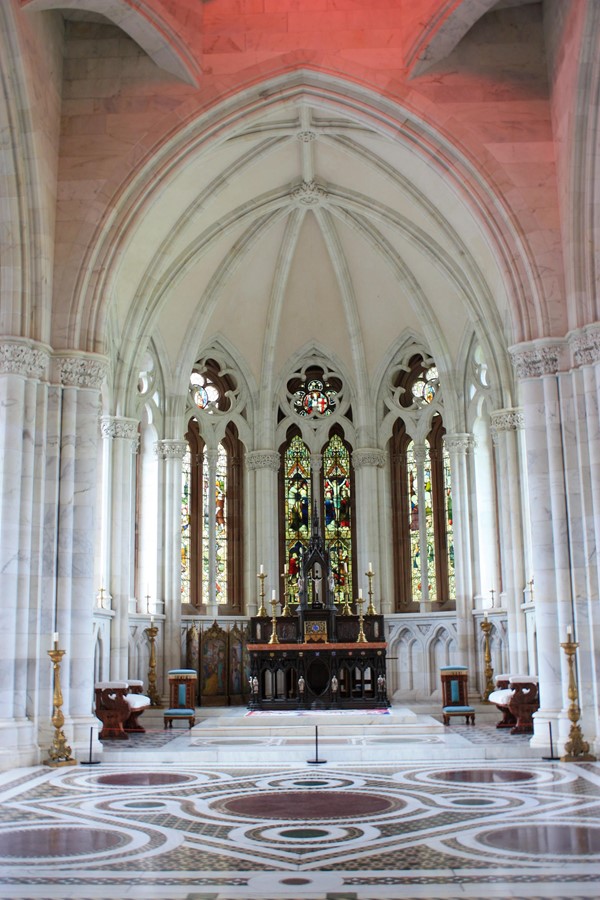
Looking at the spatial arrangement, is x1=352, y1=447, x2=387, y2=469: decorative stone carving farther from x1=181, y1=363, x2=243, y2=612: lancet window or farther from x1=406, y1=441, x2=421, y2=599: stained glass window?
x1=181, y1=363, x2=243, y2=612: lancet window

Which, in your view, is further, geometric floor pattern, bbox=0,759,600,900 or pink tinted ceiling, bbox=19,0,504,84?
pink tinted ceiling, bbox=19,0,504,84

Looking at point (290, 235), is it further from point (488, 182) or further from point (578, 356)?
point (578, 356)

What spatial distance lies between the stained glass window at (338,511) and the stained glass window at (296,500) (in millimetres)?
444

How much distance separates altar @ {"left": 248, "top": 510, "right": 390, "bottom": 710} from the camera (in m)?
18.7

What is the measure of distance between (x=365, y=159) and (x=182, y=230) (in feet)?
12.2

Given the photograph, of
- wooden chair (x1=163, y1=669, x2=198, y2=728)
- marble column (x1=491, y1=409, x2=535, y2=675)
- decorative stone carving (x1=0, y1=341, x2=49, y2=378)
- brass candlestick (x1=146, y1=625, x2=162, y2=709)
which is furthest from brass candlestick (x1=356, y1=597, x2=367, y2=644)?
decorative stone carving (x1=0, y1=341, x2=49, y2=378)

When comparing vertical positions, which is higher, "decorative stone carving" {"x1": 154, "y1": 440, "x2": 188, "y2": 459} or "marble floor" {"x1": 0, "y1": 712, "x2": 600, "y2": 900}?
"decorative stone carving" {"x1": 154, "y1": 440, "x2": 188, "y2": 459}

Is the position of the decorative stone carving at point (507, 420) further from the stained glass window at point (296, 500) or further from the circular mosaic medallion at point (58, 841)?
the circular mosaic medallion at point (58, 841)

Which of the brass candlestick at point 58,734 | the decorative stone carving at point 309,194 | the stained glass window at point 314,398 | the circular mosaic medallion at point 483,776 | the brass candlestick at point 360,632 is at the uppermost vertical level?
the decorative stone carving at point 309,194

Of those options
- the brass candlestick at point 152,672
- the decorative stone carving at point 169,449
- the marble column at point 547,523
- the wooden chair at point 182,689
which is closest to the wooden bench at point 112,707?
the wooden chair at point 182,689

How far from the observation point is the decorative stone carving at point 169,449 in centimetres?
2186

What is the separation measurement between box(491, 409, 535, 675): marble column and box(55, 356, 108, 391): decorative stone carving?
7.66 metres

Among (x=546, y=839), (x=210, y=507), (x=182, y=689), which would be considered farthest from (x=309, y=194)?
(x=546, y=839)

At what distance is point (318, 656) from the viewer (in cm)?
1892
